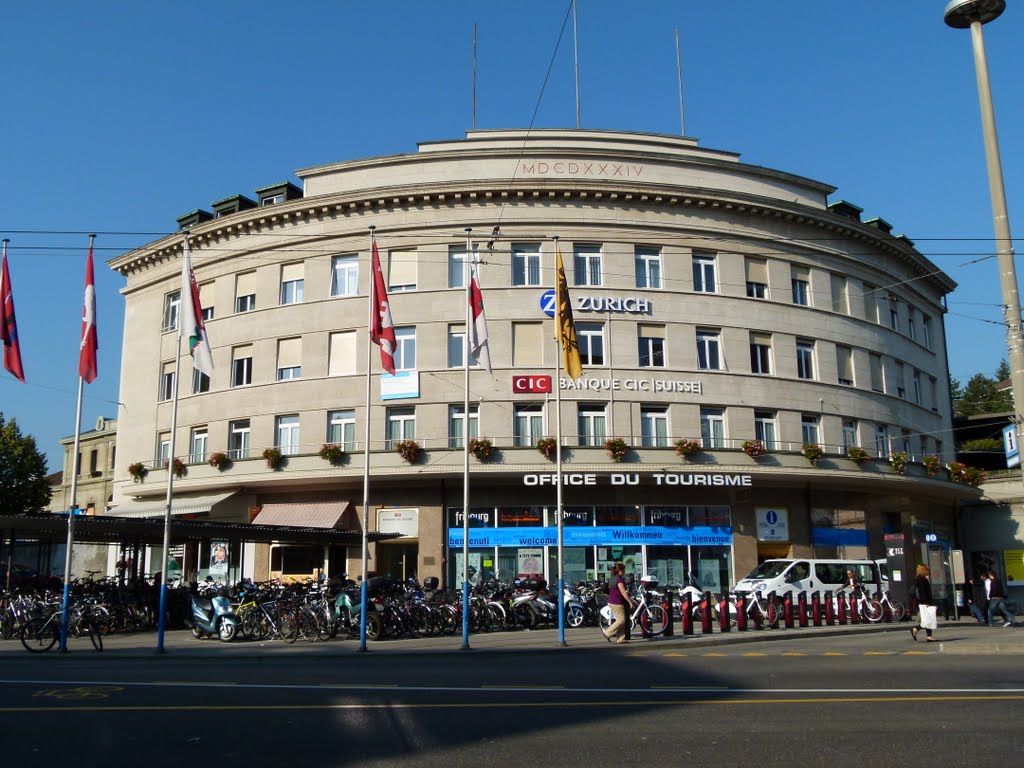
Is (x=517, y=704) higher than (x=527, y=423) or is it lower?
lower

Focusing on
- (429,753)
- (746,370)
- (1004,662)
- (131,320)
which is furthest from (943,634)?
(131,320)

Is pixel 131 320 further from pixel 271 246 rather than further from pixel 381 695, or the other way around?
pixel 381 695

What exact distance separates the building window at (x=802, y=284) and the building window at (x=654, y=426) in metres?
8.13

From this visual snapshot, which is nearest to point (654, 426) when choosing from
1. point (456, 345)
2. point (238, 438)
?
point (456, 345)

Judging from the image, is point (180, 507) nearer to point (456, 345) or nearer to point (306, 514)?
point (306, 514)

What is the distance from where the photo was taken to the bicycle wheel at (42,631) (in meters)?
20.4

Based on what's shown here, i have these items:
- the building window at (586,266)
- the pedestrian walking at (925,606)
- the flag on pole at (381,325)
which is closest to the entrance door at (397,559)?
the building window at (586,266)

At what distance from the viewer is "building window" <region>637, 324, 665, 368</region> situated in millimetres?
34594

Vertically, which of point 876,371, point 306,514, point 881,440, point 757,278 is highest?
point 757,278

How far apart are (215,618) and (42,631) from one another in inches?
149

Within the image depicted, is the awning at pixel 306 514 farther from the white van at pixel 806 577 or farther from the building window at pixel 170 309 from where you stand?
the white van at pixel 806 577

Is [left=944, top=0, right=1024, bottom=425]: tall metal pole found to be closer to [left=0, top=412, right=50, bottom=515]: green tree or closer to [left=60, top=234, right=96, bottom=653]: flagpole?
[left=60, top=234, right=96, bottom=653]: flagpole

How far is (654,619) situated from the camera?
75.0ft

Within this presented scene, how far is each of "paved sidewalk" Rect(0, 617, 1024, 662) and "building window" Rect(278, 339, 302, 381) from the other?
12521mm
